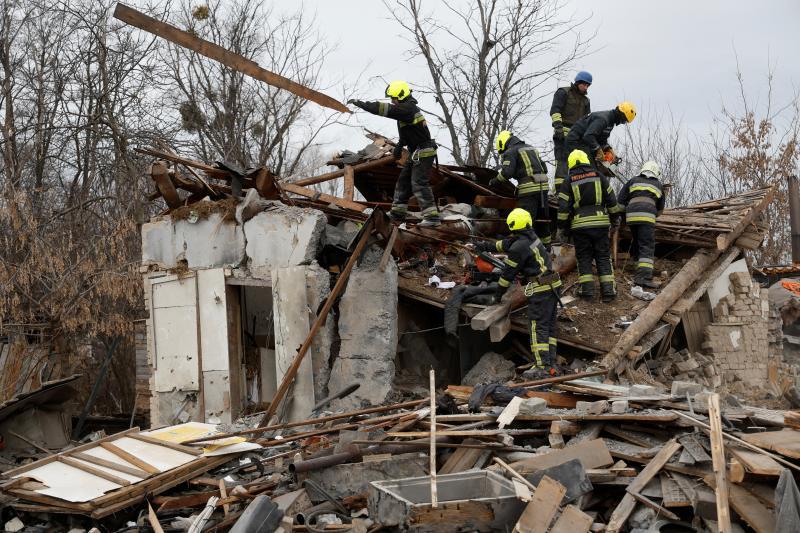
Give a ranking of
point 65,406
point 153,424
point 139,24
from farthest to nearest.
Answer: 1. point 65,406
2. point 153,424
3. point 139,24

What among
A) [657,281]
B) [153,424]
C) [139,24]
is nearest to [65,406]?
[153,424]

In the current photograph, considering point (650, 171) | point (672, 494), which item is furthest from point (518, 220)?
point (672, 494)

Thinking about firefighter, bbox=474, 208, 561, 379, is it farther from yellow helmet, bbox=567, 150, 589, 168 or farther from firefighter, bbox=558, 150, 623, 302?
yellow helmet, bbox=567, 150, 589, 168

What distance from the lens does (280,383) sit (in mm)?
9508

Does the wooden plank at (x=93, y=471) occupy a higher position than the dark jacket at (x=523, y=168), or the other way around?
the dark jacket at (x=523, y=168)

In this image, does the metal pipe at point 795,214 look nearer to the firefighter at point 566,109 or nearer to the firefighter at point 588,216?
the firefighter at point 566,109

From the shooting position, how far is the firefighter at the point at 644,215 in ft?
34.6

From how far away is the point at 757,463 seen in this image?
17.0 ft

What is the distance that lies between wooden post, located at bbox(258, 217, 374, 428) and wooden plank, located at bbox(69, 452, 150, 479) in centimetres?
203

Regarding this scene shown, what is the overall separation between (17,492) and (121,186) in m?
10.9

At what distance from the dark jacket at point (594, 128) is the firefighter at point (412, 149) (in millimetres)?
2043

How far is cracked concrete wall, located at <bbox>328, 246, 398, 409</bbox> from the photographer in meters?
9.51

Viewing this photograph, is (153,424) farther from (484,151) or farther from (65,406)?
(484,151)

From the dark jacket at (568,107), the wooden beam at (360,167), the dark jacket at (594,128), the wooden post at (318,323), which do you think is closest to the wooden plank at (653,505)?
the wooden post at (318,323)
